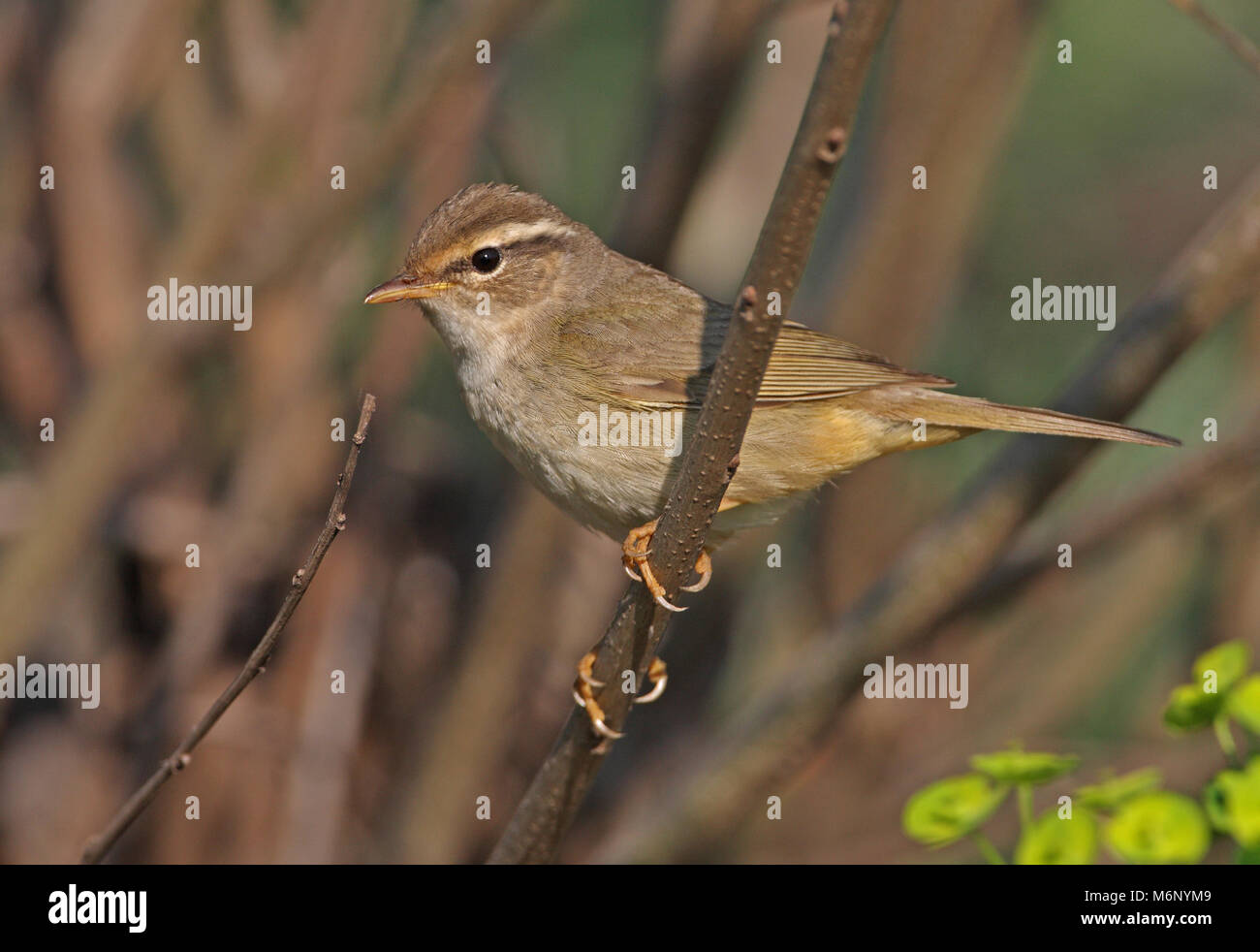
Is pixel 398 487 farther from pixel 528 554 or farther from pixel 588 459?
pixel 588 459

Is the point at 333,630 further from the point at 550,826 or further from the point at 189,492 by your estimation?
the point at 550,826

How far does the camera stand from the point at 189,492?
15.6ft

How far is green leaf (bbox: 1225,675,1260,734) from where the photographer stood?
185cm

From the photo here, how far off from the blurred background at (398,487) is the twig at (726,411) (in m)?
1.06

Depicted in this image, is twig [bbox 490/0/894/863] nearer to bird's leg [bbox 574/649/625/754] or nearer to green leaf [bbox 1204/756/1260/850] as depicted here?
bird's leg [bbox 574/649/625/754]

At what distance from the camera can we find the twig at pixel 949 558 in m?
3.13

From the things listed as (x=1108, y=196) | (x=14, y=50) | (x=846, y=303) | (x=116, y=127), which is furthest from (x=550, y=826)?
(x=1108, y=196)

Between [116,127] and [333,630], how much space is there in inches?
77.3

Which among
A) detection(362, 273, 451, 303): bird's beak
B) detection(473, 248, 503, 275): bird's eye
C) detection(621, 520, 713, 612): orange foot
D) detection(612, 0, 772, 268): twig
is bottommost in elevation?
detection(621, 520, 713, 612): orange foot

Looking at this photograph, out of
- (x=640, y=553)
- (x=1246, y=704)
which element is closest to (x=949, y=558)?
(x=640, y=553)

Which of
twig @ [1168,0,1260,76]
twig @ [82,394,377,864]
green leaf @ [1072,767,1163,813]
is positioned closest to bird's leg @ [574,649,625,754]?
twig @ [82,394,377,864]

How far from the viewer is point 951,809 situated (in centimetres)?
204

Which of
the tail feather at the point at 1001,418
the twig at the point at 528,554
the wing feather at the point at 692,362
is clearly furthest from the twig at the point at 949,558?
the twig at the point at 528,554

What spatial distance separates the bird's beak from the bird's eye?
0.33 feet
